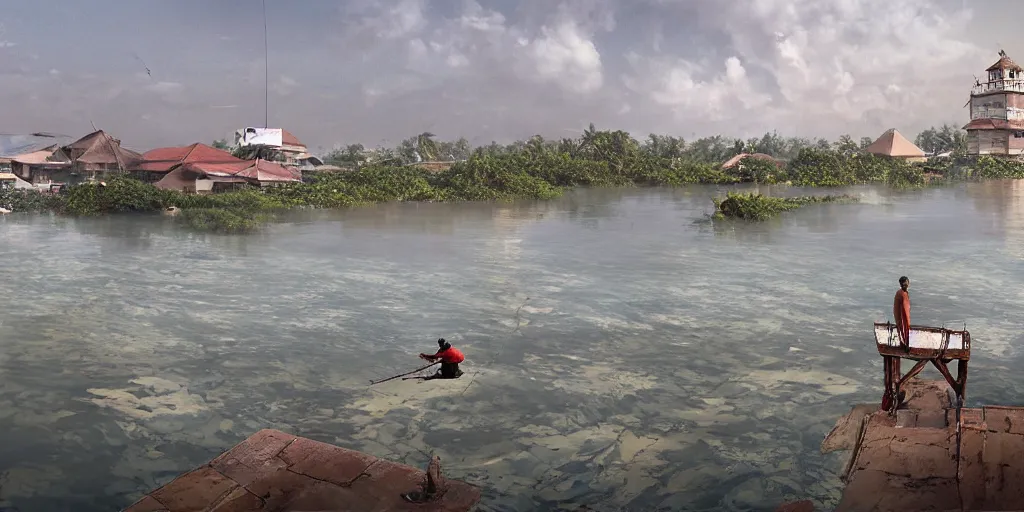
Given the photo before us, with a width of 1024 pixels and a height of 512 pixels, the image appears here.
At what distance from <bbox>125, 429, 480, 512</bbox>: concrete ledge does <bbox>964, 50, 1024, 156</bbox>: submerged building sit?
4999cm

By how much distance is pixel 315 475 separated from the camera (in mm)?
5762

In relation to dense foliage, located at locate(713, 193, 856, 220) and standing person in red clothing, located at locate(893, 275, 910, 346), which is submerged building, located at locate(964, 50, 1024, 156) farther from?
standing person in red clothing, located at locate(893, 275, 910, 346)

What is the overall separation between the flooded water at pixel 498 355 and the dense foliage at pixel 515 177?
783 centimetres

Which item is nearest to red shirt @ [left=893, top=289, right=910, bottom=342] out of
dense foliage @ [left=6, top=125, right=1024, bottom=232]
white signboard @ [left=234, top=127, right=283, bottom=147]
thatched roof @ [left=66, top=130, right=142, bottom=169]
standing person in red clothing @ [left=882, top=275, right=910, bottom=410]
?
standing person in red clothing @ [left=882, top=275, right=910, bottom=410]

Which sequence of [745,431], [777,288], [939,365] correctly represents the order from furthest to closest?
[777,288] → [745,431] → [939,365]

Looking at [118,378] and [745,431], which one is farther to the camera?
[118,378]

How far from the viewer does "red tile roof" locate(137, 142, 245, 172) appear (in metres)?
35.0

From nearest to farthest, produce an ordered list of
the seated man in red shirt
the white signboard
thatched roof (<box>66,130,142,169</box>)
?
the seated man in red shirt
thatched roof (<box>66,130,142,169</box>)
the white signboard

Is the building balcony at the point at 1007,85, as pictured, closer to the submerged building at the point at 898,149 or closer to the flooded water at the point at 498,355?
the submerged building at the point at 898,149

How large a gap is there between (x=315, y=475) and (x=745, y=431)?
393cm

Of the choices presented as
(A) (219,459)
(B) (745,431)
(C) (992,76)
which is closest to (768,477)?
(B) (745,431)

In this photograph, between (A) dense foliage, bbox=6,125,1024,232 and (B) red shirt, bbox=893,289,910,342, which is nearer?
(B) red shirt, bbox=893,289,910,342

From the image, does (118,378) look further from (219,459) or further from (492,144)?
(492,144)

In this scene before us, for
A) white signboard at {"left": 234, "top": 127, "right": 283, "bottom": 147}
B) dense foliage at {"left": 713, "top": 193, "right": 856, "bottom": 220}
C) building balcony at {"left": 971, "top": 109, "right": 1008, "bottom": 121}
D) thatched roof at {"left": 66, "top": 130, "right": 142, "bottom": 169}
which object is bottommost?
dense foliage at {"left": 713, "top": 193, "right": 856, "bottom": 220}
